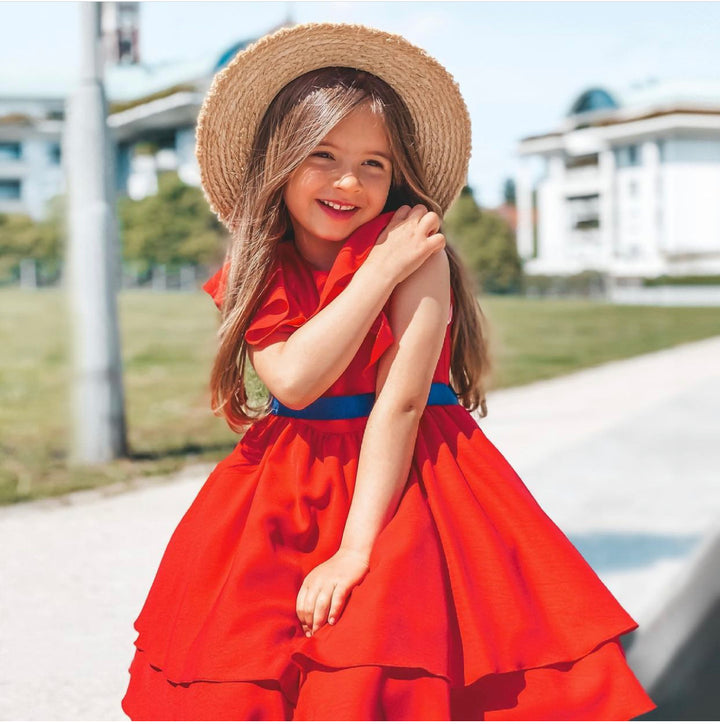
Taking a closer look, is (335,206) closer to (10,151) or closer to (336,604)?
(336,604)

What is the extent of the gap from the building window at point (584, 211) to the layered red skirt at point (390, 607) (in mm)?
49336

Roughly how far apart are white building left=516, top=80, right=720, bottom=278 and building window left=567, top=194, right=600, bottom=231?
0.05m

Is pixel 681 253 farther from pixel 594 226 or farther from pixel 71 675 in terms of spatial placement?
pixel 71 675

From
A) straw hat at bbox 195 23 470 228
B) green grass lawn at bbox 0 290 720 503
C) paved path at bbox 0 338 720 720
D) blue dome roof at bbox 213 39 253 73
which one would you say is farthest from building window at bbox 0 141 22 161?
straw hat at bbox 195 23 470 228

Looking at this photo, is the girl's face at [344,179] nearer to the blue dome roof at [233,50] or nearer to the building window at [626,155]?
the blue dome roof at [233,50]

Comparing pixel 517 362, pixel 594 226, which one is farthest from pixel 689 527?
pixel 594 226

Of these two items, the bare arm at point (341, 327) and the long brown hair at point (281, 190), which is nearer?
the bare arm at point (341, 327)

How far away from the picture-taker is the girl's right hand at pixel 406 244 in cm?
157

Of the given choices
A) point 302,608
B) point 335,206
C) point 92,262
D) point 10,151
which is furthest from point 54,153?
point 302,608

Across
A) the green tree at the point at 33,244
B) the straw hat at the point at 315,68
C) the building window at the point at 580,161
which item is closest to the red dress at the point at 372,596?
the straw hat at the point at 315,68

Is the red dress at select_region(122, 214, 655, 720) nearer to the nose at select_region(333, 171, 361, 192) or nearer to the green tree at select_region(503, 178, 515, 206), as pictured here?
the nose at select_region(333, 171, 361, 192)

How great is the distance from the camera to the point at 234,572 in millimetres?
1559

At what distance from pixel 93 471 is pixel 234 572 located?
3783 millimetres

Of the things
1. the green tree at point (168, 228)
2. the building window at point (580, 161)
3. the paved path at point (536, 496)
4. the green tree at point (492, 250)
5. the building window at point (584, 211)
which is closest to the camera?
the paved path at point (536, 496)
